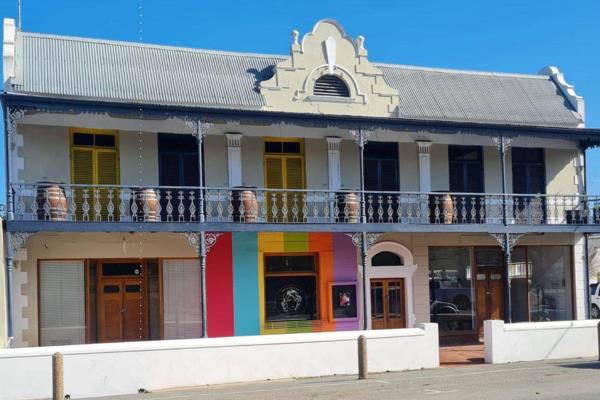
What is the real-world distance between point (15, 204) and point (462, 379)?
9.72 metres

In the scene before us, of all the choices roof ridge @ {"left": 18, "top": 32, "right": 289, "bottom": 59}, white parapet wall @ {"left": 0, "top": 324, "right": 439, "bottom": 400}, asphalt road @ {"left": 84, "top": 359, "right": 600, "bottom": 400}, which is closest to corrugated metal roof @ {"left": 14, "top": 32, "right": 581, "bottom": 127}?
roof ridge @ {"left": 18, "top": 32, "right": 289, "bottom": 59}

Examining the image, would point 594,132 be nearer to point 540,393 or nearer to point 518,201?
point 518,201

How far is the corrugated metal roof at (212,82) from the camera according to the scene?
59.8 ft

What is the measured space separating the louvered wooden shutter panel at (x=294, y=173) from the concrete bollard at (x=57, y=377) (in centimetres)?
891

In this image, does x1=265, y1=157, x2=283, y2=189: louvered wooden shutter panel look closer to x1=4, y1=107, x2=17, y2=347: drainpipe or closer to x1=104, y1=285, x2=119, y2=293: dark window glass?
x1=104, y1=285, x2=119, y2=293: dark window glass

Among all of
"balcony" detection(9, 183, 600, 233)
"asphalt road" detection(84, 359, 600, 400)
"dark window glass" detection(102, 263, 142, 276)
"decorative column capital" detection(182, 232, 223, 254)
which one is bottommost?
"asphalt road" detection(84, 359, 600, 400)

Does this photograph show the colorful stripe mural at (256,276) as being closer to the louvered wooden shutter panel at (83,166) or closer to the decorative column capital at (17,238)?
the louvered wooden shutter panel at (83,166)

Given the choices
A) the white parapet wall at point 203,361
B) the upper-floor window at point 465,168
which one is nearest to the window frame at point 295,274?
the white parapet wall at point 203,361

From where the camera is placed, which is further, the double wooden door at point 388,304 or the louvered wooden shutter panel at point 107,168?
the double wooden door at point 388,304

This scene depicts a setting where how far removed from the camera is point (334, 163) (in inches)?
786

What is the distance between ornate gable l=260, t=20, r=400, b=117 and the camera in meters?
19.6

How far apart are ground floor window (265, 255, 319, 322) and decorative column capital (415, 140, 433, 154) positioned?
4159mm

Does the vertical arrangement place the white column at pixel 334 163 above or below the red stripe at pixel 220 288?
above

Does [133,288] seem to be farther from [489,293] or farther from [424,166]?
[489,293]
